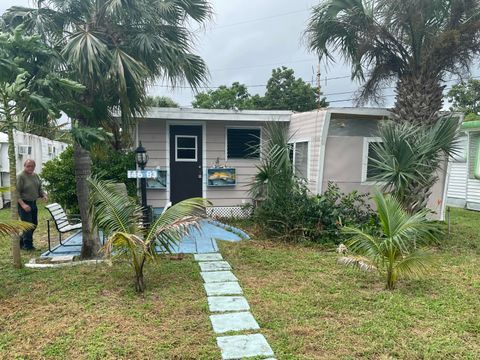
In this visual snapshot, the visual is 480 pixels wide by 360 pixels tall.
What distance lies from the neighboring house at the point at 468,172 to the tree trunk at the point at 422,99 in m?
4.55

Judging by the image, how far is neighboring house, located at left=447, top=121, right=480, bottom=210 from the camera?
37.4 ft

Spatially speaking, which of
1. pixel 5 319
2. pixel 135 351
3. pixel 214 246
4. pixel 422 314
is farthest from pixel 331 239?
pixel 5 319

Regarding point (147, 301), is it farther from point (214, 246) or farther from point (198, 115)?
point (198, 115)

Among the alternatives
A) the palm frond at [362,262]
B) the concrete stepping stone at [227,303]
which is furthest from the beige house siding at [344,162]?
the concrete stepping stone at [227,303]

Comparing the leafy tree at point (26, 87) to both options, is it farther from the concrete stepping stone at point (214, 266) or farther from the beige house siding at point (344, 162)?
the beige house siding at point (344, 162)

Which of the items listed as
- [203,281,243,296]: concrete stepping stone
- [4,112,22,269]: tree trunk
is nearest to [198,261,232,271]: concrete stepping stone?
[203,281,243,296]: concrete stepping stone

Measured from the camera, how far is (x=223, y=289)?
4.40 m

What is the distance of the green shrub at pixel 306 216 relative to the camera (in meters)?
6.85

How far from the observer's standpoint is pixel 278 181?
7.04 meters

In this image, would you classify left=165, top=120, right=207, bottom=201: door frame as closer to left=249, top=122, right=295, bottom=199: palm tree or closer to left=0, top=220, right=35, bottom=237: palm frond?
left=249, top=122, right=295, bottom=199: palm tree

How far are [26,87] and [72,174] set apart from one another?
13.5 ft

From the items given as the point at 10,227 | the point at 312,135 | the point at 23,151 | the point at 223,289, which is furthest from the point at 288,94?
the point at 10,227

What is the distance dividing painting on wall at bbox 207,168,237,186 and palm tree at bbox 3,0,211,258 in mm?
3483

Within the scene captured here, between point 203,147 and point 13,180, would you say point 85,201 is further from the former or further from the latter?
point 203,147
